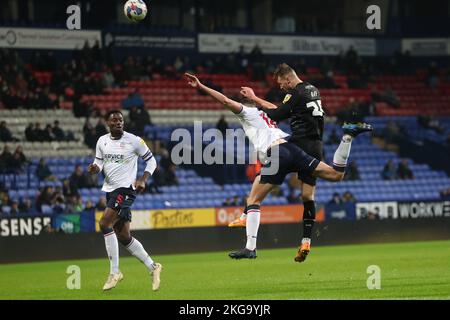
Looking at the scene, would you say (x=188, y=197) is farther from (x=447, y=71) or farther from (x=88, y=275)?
(x=447, y=71)

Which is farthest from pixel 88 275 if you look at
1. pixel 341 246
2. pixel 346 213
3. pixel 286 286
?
pixel 346 213

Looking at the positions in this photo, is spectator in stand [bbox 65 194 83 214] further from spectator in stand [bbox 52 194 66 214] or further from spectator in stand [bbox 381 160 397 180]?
spectator in stand [bbox 381 160 397 180]

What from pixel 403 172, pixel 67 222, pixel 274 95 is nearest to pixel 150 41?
pixel 274 95

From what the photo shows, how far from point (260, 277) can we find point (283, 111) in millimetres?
3441

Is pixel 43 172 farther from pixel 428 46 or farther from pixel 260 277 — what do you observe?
pixel 428 46

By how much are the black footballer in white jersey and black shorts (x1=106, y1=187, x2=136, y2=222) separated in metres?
2.47

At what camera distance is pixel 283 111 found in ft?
43.8

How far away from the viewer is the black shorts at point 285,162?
44.0ft

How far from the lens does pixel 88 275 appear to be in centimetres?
1689

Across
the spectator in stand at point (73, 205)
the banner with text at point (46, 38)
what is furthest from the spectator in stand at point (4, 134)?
the banner with text at point (46, 38)

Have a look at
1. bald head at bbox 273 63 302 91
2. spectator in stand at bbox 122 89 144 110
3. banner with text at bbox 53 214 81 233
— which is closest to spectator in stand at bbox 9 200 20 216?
banner with text at bbox 53 214 81 233

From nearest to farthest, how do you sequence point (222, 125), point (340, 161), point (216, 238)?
point (340, 161)
point (216, 238)
point (222, 125)

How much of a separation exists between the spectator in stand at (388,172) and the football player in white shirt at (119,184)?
61.1ft

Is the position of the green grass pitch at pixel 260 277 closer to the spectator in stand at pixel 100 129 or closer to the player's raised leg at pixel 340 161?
the player's raised leg at pixel 340 161
